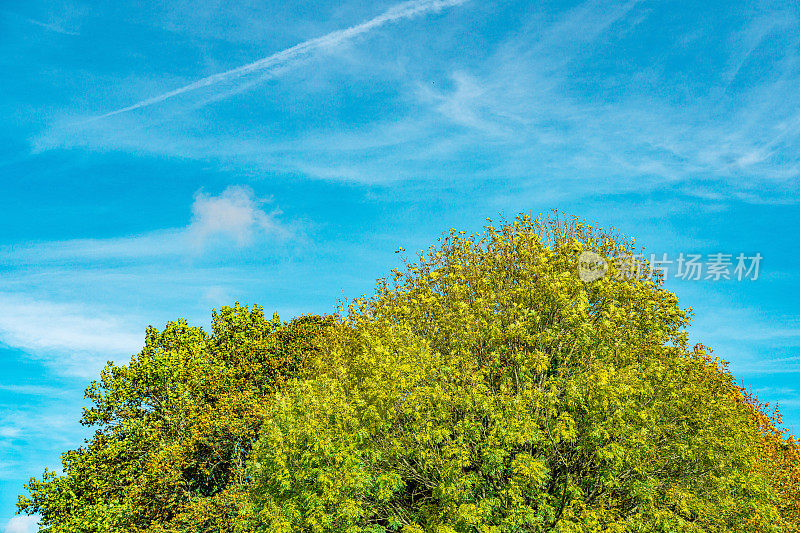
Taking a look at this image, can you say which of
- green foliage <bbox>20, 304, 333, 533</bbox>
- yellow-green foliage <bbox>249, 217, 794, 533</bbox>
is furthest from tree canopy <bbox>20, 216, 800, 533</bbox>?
green foliage <bbox>20, 304, 333, 533</bbox>

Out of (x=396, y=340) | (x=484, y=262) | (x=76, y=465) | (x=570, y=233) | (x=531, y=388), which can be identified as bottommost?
(x=76, y=465)

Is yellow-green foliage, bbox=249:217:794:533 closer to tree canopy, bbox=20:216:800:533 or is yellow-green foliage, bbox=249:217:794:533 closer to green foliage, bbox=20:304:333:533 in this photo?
tree canopy, bbox=20:216:800:533

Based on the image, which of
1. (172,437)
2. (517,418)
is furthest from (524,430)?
(172,437)

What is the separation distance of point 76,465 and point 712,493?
3950cm

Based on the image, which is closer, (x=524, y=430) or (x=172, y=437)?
(x=524, y=430)

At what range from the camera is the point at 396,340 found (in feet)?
86.0

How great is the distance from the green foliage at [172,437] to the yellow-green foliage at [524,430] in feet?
49.6

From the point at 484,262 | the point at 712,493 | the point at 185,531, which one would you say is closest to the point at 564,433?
the point at 712,493

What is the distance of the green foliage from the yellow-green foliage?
1512cm

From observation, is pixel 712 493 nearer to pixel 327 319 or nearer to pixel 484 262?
pixel 484 262

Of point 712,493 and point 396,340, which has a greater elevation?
point 396,340

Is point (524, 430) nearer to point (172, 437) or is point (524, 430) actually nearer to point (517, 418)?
point (517, 418)

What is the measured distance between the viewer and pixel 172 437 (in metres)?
45.5

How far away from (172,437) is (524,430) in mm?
31568
